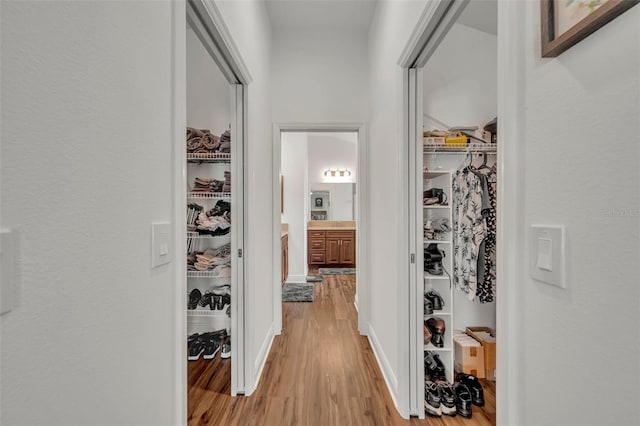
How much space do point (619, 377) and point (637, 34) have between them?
0.57m

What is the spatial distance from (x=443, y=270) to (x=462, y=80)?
5.46ft

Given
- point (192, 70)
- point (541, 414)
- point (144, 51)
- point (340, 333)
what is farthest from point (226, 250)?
point (541, 414)

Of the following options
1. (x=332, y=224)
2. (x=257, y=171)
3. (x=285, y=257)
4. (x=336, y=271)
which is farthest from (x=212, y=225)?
(x=332, y=224)

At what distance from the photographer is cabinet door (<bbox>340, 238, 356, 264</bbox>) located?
21.8 ft

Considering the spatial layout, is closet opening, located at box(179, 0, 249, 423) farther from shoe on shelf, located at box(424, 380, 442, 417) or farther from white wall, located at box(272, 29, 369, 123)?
shoe on shelf, located at box(424, 380, 442, 417)

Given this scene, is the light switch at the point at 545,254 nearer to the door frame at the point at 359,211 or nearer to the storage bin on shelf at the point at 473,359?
the storage bin on shelf at the point at 473,359

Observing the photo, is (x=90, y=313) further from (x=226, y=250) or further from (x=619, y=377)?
(x=226, y=250)

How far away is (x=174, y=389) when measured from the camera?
3.27 feet

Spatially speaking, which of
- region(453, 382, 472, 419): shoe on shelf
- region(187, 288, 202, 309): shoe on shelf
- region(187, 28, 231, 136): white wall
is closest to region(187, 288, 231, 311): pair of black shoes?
region(187, 288, 202, 309): shoe on shelf

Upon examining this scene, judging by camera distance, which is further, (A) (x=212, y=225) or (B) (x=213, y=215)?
(B) (x=213, y=215)

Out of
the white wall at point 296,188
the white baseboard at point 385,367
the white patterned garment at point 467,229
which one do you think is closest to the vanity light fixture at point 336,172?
the white wall at point 296,188

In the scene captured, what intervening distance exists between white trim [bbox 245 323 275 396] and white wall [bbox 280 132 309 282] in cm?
247

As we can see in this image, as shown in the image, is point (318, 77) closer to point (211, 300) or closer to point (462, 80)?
point (462, 80)

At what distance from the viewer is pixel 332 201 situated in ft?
24.1
